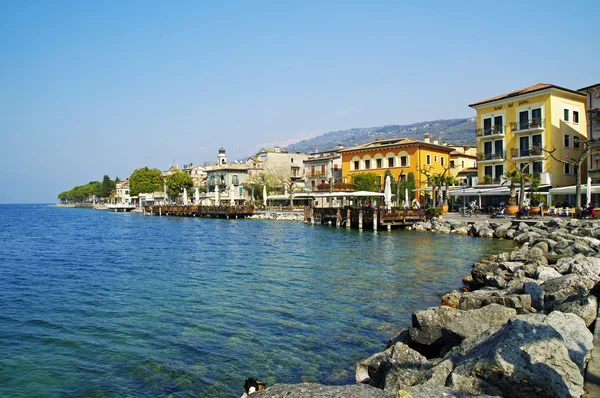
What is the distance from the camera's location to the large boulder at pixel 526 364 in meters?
5.07

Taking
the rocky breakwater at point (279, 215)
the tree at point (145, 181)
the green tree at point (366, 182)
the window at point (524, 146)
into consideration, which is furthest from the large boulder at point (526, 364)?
the tree at point (145, 181)

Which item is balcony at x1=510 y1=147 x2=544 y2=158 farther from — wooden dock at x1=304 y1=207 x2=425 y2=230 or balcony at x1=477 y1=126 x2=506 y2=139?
wooden dock at x1=304 y1=207 x2=425 y2=230

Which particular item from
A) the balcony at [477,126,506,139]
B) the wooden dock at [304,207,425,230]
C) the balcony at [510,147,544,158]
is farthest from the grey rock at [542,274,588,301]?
the balcony at [477,126,506,139]

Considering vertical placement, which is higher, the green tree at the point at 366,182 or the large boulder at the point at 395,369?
the green tree at the point at 366,182

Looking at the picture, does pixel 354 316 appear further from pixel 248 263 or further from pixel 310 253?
pixel 310 253

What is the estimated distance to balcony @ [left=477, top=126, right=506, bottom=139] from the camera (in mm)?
49000

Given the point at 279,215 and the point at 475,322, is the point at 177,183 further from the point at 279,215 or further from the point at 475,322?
the point at 475,322

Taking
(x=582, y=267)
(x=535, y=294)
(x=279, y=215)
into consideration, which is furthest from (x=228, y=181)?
(x=535, y=294)

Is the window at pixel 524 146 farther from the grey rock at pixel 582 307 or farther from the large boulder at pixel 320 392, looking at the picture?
the large boulder at pixel 320 392

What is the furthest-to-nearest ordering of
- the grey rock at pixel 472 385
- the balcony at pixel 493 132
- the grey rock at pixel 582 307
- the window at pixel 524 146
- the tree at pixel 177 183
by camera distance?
the tree at pixel 177 183, the balcony at pixel 493 132, the window at pixel 524 146, the grey rock at pixel 582 307, the grey rock at pixel 472 385

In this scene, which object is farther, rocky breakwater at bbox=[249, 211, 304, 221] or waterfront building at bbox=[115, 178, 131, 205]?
waterfront building at bbox=[115, 178, 131, 205]

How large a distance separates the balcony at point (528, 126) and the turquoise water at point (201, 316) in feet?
87.9

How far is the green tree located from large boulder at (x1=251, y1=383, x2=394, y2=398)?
55.5m

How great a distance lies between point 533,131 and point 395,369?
151 feet
